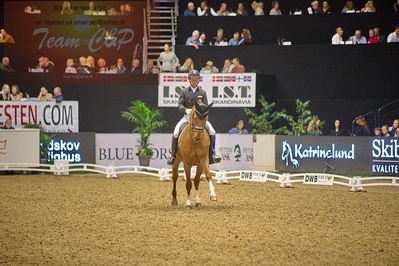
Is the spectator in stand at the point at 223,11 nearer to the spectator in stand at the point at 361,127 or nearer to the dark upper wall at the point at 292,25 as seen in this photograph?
the dark upper wall at the point at 292,25

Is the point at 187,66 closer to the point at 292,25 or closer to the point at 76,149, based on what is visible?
the point at 292,25

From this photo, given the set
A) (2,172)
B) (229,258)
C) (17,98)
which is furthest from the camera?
(17,98)

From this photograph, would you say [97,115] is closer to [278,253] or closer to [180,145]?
[180,145]

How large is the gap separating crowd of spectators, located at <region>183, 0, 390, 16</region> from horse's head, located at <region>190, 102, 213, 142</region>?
14048 millimetres

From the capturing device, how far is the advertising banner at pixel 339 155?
2212 cm

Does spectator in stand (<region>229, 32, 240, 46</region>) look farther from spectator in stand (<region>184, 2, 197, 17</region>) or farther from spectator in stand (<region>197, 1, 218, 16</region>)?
spectator in stand (<region>184, 2, 197, 17</region>)

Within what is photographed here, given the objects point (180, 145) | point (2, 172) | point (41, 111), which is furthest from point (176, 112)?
point (180, 145)

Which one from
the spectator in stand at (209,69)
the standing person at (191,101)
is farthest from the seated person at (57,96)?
the standing person at (191,101)

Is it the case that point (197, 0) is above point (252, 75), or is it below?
above

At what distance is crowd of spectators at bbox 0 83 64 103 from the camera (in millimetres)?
25344

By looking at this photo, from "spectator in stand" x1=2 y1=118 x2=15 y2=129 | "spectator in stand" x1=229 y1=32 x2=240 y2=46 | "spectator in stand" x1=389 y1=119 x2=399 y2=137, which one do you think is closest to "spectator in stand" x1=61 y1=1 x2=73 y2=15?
"spectator in stand" x1=2 y1=118 x2=15 y2=129

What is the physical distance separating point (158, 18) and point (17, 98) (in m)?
7.04

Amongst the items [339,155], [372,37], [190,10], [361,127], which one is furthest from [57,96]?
[372,37]

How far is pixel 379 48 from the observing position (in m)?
25.6
